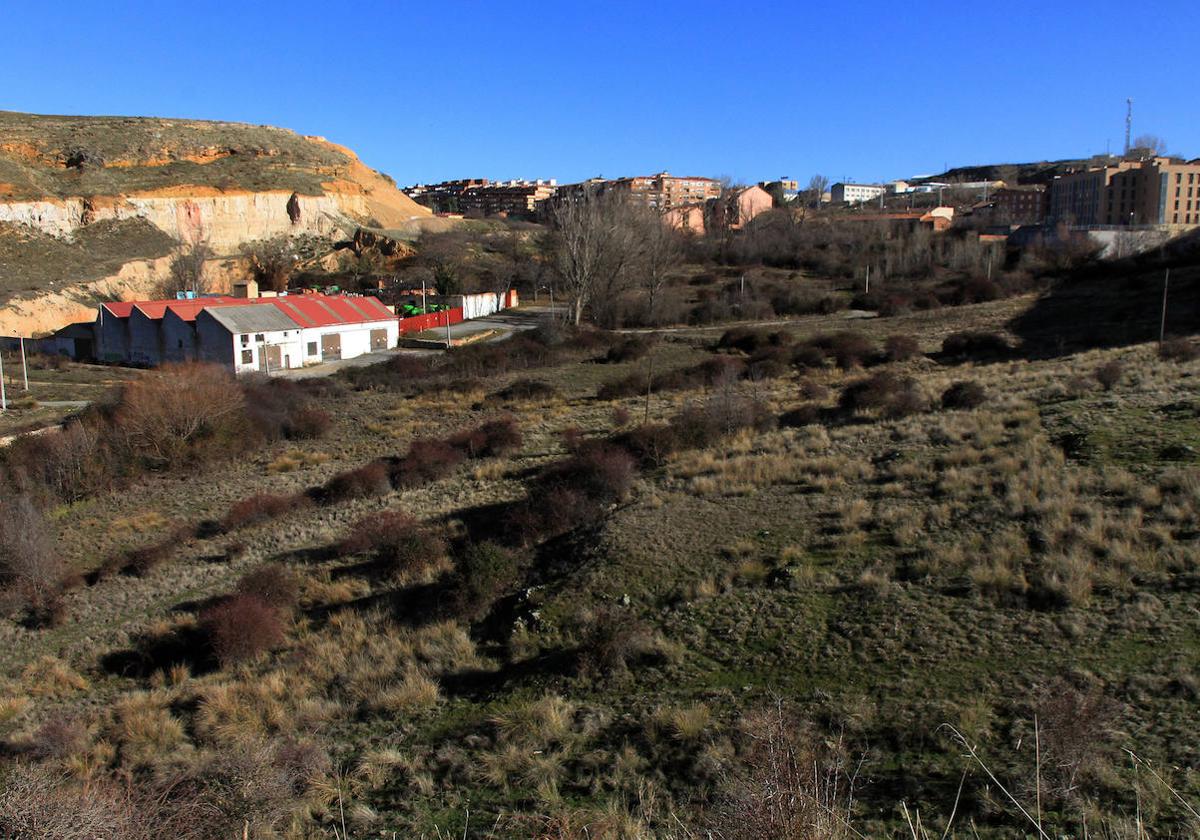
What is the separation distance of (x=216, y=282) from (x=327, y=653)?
5591 centimetres

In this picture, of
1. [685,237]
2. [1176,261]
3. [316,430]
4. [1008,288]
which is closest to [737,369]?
[316,430]

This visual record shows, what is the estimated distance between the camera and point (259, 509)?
19.1 m

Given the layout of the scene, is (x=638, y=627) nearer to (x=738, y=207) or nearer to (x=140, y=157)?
(x=140, y=157)

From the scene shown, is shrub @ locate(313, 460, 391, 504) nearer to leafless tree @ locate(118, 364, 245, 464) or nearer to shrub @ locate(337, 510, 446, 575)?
shrub @ locate(337, 510, 446, 575)

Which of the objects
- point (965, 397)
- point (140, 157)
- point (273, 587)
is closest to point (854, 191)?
point (140, 157)

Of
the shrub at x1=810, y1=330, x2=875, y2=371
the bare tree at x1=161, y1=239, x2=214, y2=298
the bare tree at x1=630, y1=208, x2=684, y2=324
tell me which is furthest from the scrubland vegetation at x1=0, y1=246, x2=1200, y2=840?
the bare tree at x1=161, y1=239, x2=214, y2=298

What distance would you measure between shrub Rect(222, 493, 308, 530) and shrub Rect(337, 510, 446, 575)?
2.79m

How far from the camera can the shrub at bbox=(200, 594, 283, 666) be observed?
11.9m

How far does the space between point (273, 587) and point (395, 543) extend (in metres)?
2.08

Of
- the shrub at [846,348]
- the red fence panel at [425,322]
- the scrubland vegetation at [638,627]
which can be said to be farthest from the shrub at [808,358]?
the red fence panel at [425,322]

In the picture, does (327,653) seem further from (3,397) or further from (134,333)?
(134,333)

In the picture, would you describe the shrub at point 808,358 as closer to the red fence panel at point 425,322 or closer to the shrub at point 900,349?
the shrub at point 900,349

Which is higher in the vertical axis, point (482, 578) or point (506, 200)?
point (506, 200)

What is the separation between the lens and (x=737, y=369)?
114 feet
